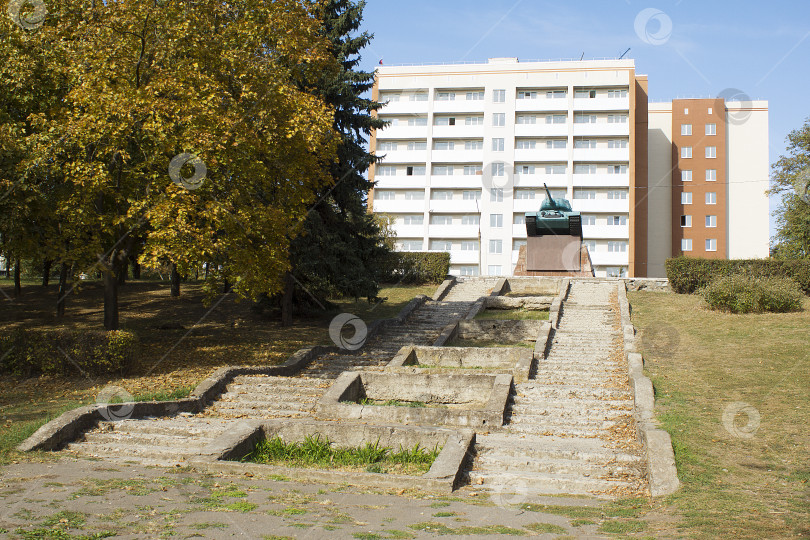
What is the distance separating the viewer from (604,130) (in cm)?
5634

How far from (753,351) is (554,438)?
6.58 metres

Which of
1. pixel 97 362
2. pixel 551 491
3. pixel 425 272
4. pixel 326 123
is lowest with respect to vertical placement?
pixel 551 491

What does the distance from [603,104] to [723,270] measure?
3630cm

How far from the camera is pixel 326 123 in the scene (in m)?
13.7

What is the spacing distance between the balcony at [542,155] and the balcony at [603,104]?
3938 millimetres

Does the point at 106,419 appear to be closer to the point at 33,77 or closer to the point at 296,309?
the point at 33,77

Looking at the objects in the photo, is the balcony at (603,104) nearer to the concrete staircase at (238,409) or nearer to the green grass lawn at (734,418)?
the green grass lawn at (734,418)

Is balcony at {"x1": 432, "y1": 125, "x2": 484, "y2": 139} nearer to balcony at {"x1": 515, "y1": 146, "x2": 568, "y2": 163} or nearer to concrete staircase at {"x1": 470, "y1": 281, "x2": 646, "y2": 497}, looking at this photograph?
balcony at {"x1": 515, "y1": 146, "x2": 568, "y2": 163}

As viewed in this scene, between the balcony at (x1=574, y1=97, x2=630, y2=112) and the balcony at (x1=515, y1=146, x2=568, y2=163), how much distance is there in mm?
3938

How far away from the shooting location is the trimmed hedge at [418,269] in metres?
28.6

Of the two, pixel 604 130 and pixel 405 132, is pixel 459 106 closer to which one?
pixel 405 132

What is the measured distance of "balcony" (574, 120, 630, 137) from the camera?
56.1 m

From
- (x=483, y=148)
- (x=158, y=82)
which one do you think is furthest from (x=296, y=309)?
(x=483, y=148)

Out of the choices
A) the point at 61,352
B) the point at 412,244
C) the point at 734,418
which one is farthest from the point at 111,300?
the point at 412,244
